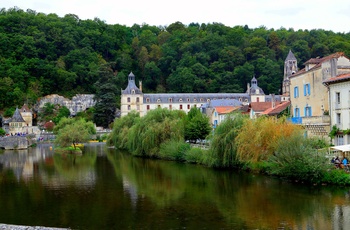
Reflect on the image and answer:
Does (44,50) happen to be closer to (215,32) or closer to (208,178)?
(215,32)

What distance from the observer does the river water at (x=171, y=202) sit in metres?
17.0

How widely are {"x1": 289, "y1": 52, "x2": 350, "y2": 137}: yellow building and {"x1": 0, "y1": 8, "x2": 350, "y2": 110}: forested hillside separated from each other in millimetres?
71844

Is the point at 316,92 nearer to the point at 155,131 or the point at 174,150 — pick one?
the point at 174,150

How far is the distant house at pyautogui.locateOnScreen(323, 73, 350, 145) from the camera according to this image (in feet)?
96.7

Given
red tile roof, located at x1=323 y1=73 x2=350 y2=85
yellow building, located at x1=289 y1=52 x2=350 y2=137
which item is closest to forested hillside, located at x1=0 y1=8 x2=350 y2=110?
yellow building, located at x1=289 y1=52 x2=350 y2=137

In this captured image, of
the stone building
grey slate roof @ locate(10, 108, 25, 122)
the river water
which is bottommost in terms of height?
the river water

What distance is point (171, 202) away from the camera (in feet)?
69.8

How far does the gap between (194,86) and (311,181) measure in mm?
88455

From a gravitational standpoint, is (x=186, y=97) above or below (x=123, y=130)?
above

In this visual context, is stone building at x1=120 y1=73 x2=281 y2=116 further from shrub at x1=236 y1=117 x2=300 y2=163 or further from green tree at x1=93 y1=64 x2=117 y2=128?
shrub at x1=236 y1=117 x2=300 y2=163

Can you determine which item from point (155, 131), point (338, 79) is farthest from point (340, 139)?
point (155, 131)

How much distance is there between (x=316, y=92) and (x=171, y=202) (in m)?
19.2

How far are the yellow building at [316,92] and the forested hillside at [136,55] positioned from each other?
71.8 m

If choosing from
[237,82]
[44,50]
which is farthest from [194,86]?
[44,50]
